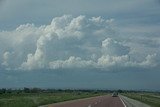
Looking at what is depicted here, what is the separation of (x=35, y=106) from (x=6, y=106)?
12.6 feet

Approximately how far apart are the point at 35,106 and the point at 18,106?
112 inches

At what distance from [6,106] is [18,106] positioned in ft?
3.93

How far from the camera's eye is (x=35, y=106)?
4456cm

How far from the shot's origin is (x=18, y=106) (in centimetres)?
4212

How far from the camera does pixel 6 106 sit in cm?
4169

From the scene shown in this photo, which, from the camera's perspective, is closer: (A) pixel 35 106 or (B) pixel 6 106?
(B) pixel 6 106
